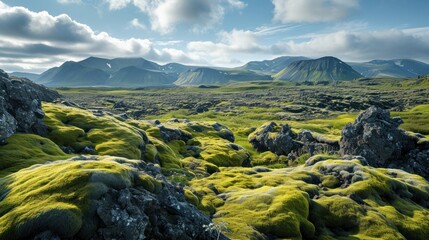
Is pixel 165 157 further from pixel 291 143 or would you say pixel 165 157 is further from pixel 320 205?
pixel 291 143

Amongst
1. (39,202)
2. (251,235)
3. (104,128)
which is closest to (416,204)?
(251,235)

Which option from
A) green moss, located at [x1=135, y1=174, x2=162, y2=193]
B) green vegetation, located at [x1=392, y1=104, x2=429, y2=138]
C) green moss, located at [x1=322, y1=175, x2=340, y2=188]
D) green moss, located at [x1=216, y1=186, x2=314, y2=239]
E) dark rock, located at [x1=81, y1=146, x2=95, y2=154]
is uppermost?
green moss, located at [x1=135, y1=174, x2=162, y2=193]

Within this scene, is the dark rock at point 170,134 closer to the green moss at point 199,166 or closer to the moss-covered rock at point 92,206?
the green moss at point 199,166

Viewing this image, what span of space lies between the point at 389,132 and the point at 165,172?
233 feet

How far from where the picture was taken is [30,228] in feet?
68.6

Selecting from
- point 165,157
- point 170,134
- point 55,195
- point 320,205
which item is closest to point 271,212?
point 320,205

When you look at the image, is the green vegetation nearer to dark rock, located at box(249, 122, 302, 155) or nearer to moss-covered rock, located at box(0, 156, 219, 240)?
dark rock, located at box(249, 122, 302, 155)

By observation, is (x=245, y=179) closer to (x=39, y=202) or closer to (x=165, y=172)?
(x=165, y=172)

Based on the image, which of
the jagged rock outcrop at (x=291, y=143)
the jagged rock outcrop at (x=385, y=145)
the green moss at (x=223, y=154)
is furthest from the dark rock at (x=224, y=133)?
the jagged rock outcrop at (x=385, y=145)

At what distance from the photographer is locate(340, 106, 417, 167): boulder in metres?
92.7

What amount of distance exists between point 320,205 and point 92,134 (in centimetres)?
4772

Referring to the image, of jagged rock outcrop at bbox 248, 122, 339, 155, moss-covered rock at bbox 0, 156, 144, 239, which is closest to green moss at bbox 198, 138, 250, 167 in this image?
jagged rock outcrop at bbox 248, 122, 339, 155

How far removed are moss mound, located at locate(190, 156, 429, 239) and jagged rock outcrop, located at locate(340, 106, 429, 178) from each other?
36.3 metres

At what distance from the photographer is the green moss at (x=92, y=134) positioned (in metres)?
62.1
